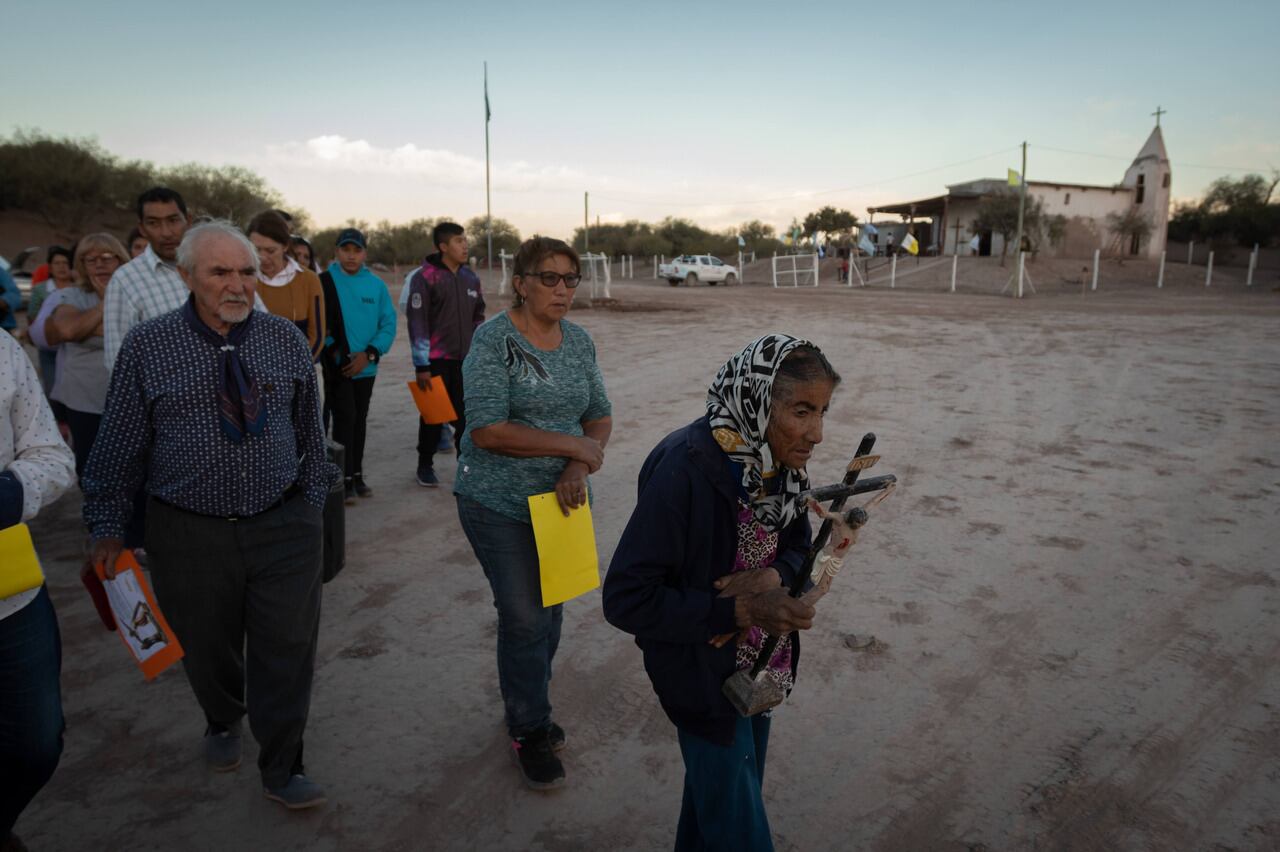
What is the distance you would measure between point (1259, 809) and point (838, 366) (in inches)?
360

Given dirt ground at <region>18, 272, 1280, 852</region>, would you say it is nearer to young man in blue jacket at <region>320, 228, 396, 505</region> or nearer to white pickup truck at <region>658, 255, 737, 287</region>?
young man in blue jacket at <region>320, 228, 396, 505</region>

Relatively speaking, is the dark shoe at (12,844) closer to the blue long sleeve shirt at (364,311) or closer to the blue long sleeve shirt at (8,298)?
the blue long sleeve shirt at (364,311)

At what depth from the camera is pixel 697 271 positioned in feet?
129

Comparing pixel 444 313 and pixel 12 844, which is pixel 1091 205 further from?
pixel 12 844

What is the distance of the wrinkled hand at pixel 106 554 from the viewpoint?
238cm

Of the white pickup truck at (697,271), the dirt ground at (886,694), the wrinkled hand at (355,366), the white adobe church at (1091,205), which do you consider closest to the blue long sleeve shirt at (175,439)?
the dirt ground at (886,694)

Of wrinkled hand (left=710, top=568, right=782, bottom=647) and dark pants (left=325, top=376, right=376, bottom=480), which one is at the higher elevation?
wrinkled hand (left=710, top=568, right=782, bottom=647)

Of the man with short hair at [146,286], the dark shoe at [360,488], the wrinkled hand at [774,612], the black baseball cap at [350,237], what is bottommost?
the dark shoe at [360,488]

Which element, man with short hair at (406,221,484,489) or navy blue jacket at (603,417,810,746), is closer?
navy blue jacket at (603,417,810,746)

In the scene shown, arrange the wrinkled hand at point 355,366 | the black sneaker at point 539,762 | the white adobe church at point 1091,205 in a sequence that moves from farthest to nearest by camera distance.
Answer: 1. the white adobe church at point 1091,205
2. the wrinkled hand at point 355,366
3. the black sneaker at point 539,762

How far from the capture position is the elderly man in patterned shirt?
2.38 metres

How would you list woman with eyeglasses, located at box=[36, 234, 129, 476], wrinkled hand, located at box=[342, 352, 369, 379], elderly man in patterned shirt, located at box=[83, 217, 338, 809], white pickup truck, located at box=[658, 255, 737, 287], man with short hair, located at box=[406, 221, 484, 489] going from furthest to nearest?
white pickup truck, located at box=[658, 255, 737, 287], man with short hair, located at box=[406, 221, 484, 489], wrinkled hand, located at box=[342, 352, 369, 379], woman with eyeglasses, located at box=[36, 234, 129, 476], elderly man in patterned shirt, located at box=[83, 217, 338, 809]

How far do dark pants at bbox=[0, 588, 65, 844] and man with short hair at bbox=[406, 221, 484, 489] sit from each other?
3.50 m

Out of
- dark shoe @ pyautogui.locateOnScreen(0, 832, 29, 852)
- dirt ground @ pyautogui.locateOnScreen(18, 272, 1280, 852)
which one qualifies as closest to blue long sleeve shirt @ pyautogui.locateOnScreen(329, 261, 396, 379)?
dirt ground @ pyautogui.locateOnScreen(18, 272, 1280, 852)
